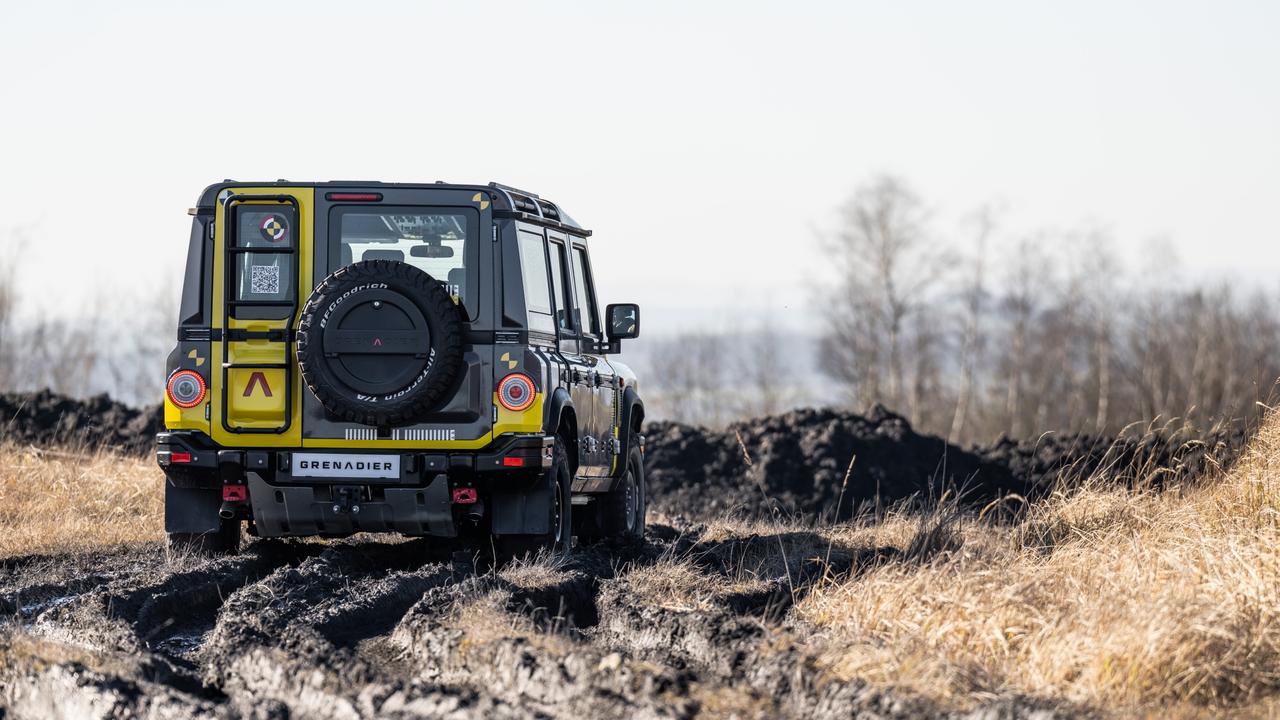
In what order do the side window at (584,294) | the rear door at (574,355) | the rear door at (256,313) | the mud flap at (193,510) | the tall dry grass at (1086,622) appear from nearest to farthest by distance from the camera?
the tall dry grass at (1086,622)
the rear door at (256,313)
the mud flap at (193,510)
the rear door at (574,355)
the side window at (584,294)

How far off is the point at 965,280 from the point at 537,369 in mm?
44738

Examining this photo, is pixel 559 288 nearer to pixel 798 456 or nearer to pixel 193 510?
pixel 193 510

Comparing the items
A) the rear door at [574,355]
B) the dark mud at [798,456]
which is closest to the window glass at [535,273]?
the rear door at [574,355]

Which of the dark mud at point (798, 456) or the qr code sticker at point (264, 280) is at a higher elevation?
the qr code sticker at point (264, 280)

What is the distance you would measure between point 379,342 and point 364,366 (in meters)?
0.19

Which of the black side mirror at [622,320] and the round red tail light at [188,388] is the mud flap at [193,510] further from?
the black side mirror at [622,320]

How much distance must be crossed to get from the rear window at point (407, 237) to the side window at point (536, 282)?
43 cm

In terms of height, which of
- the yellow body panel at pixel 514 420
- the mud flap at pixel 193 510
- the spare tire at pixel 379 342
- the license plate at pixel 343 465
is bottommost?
the mud flap at pixel 193 510

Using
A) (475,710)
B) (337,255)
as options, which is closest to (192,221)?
(337,255)

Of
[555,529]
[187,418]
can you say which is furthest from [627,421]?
[187,418]

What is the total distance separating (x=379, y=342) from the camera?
31.0 feet

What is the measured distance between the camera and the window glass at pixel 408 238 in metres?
9.88

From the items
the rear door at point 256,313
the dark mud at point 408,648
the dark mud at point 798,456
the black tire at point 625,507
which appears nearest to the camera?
the dark mud at point 408,648

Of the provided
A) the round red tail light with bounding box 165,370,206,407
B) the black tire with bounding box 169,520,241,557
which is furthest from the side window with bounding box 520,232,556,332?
the black tire with bounding box 169,520,241,557
